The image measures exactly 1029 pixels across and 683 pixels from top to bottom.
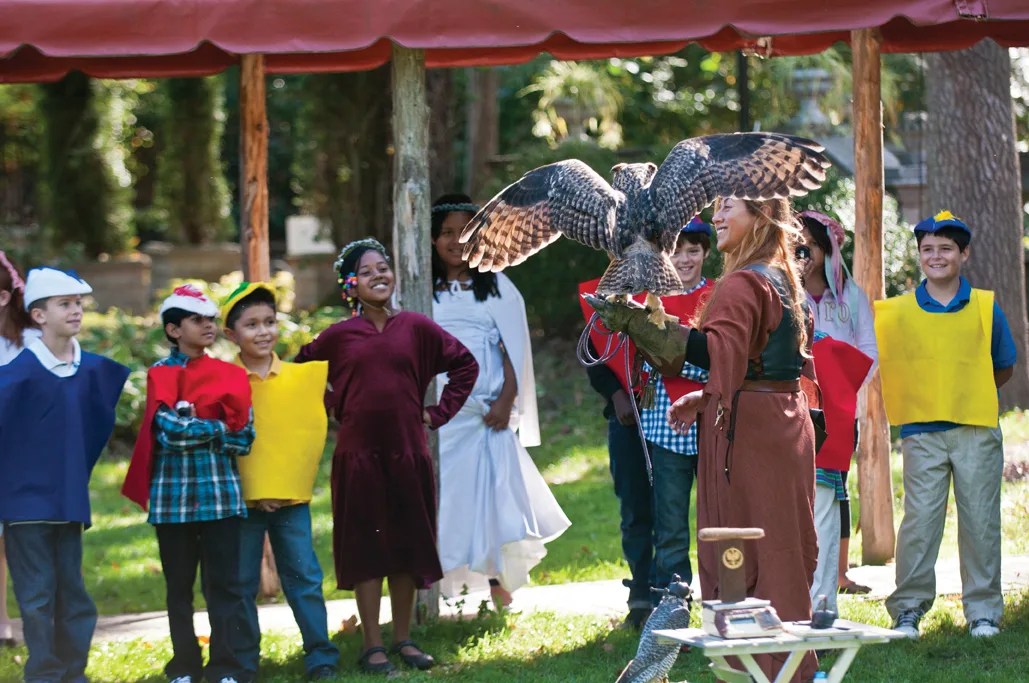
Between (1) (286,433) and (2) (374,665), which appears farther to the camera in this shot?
(1) (286,433)

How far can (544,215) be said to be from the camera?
5293 mm

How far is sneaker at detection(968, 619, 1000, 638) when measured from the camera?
581 centimetres

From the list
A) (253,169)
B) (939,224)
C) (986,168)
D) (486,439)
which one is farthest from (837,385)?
(986,168)

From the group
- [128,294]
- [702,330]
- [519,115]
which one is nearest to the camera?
[702,330]

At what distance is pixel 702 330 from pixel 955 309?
7.28 feet

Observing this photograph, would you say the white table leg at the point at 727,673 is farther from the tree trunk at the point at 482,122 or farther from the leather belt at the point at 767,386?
the tree trunk at the point at 482,122

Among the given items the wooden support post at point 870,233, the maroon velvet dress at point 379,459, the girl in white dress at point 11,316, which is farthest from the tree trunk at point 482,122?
the maroon velvet dress at point 379,459

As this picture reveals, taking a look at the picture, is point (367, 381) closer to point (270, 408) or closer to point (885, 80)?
point (270, 408)

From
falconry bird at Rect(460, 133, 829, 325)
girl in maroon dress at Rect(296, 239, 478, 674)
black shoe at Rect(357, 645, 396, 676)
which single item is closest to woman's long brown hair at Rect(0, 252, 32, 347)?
girl in maroon dress at Rect(296, 239, 478, 674)

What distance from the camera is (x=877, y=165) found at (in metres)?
6.94

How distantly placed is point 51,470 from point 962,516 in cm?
374

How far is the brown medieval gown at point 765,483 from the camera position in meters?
4.28

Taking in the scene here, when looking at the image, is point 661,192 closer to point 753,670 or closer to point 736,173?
point 736,173

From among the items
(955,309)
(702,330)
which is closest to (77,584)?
(702,330)
